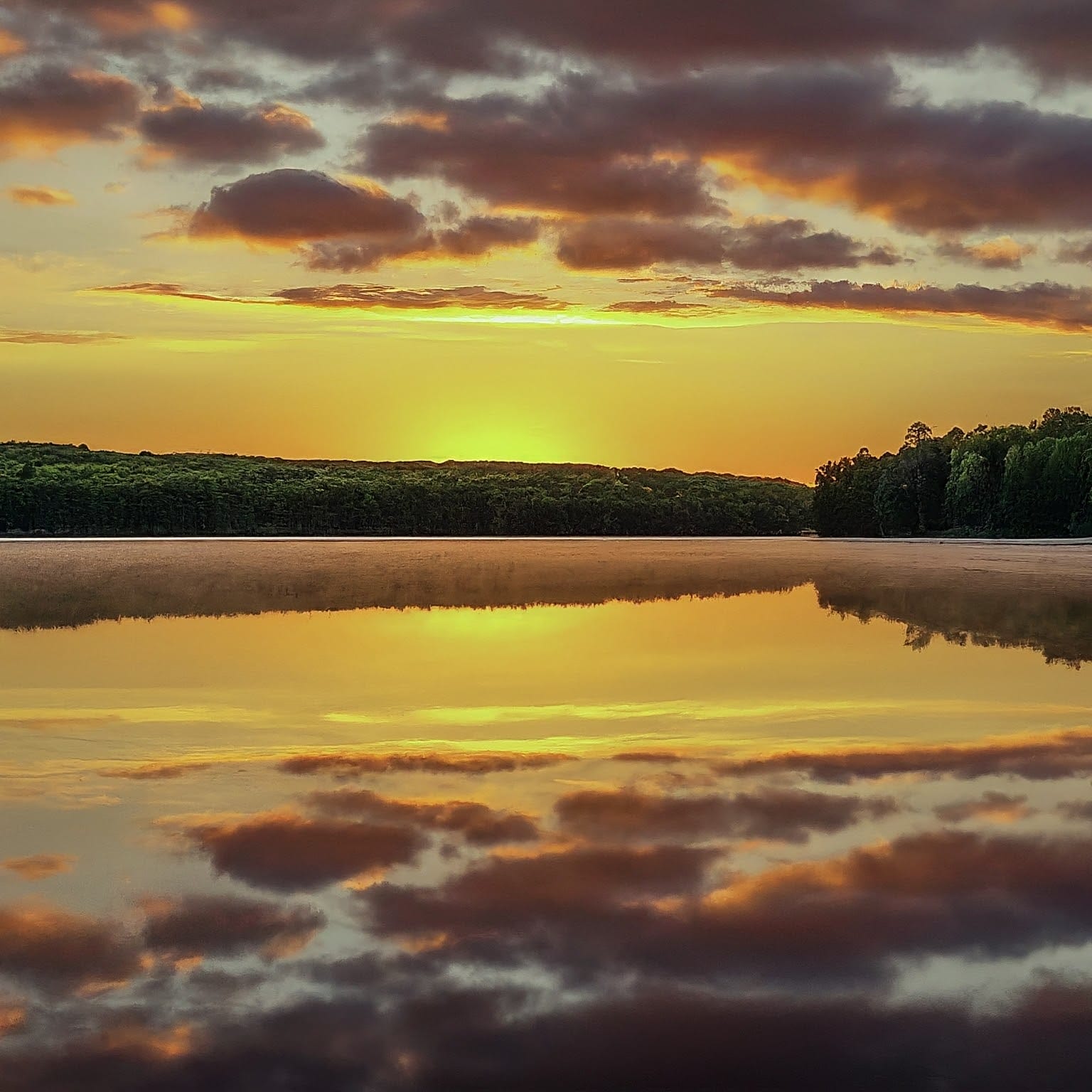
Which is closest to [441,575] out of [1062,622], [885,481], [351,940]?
[1062,622]

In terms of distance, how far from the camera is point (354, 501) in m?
99.2

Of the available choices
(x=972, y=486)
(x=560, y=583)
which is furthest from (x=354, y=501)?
(x=560, y=583)

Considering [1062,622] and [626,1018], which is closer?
[626,1018]

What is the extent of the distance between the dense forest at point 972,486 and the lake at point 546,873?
203ft

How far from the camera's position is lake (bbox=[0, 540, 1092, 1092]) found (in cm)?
450

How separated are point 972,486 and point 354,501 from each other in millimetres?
41950

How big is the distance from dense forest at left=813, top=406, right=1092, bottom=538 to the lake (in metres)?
61.8

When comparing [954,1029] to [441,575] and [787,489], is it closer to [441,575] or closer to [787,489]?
[441,575]

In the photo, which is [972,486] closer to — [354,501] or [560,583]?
[354,501]

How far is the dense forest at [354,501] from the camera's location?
9225 cm

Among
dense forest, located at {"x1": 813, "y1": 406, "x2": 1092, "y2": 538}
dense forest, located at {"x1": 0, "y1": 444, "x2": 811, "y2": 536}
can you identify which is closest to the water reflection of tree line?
dense forest, located at {"x1": 813, "y1": 406, "x2": 1092, "y2": 538}

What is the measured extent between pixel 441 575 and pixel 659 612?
535 inches

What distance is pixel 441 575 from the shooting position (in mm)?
35469

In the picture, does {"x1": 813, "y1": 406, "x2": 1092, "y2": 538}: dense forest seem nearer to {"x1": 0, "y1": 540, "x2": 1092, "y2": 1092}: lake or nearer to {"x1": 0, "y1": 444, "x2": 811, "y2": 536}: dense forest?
{"x1": 0, "y1": 444, "x2": 811, "y2": 536}: dense forest
